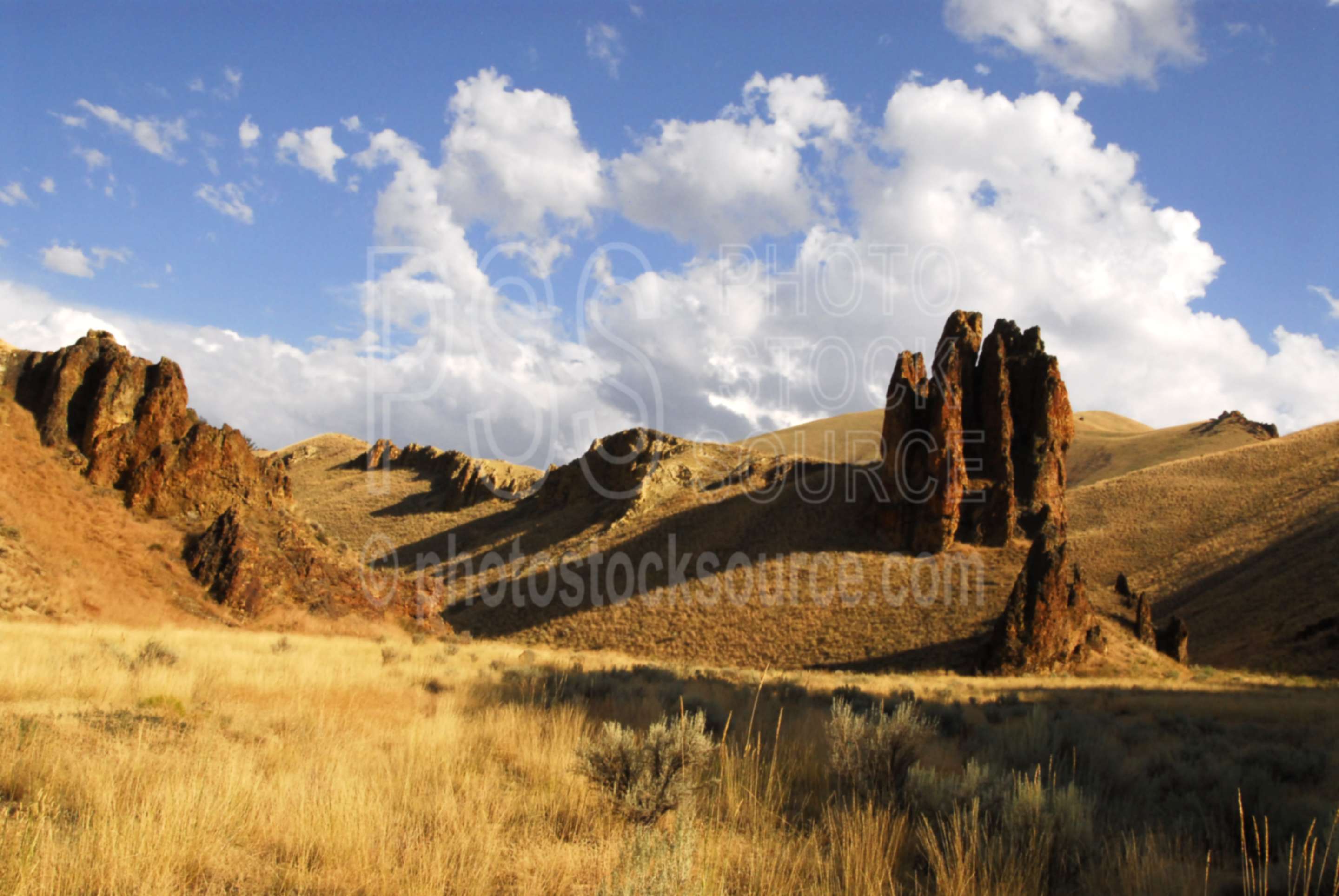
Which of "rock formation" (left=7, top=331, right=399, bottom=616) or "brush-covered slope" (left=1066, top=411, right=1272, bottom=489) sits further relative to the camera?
"brush-covered slope" (left=1066, top=411, right=1272, bottom=489)

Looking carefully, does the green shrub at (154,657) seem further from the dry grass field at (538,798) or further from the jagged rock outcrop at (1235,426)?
the jagged rock outcrop at (1235,426)

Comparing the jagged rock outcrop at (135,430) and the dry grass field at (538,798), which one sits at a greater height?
the jagged rock outcrop at (135,430)

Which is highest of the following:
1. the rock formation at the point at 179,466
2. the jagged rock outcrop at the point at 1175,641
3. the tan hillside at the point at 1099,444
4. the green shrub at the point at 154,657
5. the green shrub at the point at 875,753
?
the tan hillside at the point at 1099,444

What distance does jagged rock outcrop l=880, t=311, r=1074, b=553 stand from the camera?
38656 millimetres

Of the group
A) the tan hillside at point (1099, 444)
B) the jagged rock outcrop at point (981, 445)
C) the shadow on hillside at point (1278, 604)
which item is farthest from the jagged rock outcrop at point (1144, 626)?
the tan hillside at point (1099, 444)

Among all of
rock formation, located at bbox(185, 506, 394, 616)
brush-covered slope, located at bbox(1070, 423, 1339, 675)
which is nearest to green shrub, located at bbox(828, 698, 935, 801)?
rock formation, located at bbox(185, 506, 394, 616)

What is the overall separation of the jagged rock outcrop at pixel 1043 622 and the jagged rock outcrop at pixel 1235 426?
105m

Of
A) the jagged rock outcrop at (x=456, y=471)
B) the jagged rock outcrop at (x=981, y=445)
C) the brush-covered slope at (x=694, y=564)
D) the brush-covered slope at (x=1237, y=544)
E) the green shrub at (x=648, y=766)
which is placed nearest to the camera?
the green shrub at (x=648, y=766)

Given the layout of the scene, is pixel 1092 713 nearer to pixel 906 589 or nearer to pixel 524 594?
pixel 906 589

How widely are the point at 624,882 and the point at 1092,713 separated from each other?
46.8ft

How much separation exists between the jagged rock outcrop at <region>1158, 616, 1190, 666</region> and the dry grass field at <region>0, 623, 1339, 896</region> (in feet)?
82.5

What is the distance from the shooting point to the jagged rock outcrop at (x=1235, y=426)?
4286 inches

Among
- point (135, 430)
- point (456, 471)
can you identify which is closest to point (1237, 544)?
point (135, 430)

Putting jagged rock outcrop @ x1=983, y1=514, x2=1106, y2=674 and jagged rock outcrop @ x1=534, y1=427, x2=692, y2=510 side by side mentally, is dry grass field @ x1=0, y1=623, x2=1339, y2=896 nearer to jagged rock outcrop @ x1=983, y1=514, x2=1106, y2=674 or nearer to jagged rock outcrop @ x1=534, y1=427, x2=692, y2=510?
jagged rock outcrop @ x1=983, y1=514, x2=1106, y2=674
